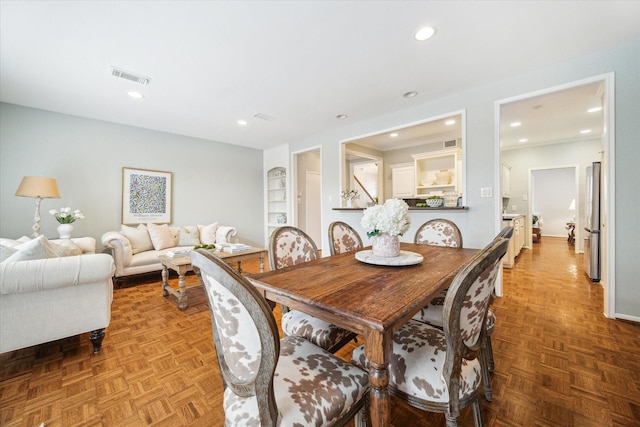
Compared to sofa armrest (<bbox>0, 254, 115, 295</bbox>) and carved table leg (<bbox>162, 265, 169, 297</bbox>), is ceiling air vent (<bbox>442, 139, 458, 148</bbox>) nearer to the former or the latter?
carved table leg (<bbox>162, 265, 169, 297</bbox>)

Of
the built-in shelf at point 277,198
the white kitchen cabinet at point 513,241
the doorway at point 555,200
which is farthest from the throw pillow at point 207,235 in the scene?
the doorway at point 555,200

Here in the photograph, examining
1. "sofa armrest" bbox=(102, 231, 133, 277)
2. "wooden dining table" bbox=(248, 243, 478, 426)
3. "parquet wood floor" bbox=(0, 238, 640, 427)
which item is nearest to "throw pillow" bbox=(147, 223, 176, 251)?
"sofa armrest" bbox=(102, 231, 133, 277)

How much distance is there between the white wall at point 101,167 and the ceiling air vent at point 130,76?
5.96ft

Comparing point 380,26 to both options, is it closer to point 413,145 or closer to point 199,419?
point 199,419

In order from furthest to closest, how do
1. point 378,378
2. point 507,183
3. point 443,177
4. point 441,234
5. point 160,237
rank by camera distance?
1. point 507,183
2. point 443,177
3. point 160,237
4. point 441,234
5. point 378,378

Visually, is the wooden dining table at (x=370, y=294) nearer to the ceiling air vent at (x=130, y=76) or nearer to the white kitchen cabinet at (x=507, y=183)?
the ceiling air vent at (x=130, y=76)

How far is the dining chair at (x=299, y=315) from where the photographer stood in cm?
127

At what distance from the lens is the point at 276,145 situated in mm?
5426

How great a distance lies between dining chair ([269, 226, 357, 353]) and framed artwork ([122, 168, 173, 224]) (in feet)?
11.9

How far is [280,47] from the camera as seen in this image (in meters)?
2.11

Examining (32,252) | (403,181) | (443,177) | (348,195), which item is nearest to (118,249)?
(32,252)

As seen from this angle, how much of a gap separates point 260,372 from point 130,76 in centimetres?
316

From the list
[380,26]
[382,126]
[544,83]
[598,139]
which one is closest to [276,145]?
[382,126]

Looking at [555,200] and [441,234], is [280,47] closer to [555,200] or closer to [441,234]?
[441,234]
